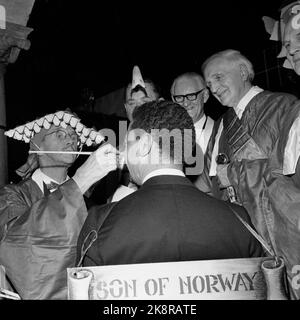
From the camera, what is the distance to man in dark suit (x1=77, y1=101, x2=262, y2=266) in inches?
53.1

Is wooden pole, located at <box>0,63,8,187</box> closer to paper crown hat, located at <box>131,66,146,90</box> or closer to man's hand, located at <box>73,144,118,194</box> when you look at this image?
paper crown hat, located at <box>131,66,146,90</box>

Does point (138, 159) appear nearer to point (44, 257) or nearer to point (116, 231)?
point (116, 231)

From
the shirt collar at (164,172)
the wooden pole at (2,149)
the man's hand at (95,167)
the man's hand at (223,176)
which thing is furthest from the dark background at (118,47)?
the shirt collar at (164,172)

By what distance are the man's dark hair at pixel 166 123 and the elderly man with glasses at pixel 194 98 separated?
1.34 m

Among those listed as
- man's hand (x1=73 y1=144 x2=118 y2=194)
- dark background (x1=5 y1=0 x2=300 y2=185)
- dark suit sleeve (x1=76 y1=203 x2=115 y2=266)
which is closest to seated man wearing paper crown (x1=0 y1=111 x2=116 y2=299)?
man's hand (x1=73 y1=144 x2=118 y2=194)

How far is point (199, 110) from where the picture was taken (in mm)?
2889

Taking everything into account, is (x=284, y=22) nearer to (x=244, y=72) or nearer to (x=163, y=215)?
(x=244, y=72)

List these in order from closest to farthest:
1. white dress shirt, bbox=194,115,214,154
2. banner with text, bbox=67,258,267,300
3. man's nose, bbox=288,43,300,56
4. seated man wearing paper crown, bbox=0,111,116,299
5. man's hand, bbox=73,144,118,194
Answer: banner with text, bbox=67,258,267,300 < seated man wearing paper crown, bbox=0,111,116,299 < man's hand, bbox=73,144,118,194 < man's nose, bbox=288,43,300,56 < white dress shirt, bbox=194,115,214,154

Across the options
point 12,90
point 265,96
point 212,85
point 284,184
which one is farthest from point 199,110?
point 12,90

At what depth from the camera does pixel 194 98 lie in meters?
2.87

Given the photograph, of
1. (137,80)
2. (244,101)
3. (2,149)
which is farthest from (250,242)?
(2,149)

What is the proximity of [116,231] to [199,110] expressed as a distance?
1.70 meters

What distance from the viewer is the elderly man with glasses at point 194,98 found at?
9.35 feet

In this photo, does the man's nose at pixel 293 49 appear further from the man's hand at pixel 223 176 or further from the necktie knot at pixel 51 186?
the necktie knot at pixel 51 186
